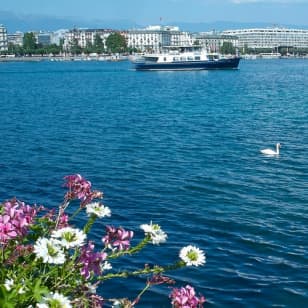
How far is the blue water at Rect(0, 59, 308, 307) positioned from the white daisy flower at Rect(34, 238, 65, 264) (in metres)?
7.32

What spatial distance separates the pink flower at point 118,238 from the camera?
406 cm

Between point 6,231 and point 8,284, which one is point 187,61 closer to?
point 6,231

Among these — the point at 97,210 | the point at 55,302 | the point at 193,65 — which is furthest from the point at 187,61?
the point at 55,302

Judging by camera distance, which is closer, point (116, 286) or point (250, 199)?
point (116, 286)

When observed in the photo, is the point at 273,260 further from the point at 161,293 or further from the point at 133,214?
the point at 133,214

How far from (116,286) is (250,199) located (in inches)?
293

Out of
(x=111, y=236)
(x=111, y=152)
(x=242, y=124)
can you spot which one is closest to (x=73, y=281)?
(x=111, y=236)

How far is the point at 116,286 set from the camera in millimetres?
11406

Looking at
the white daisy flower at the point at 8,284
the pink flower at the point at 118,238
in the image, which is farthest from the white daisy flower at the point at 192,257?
the white daisy flower at the point at 8,284

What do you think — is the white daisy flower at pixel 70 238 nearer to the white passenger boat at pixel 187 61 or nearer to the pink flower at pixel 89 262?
the pink flower at pixel 89 262

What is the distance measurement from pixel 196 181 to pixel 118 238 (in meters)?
16.4

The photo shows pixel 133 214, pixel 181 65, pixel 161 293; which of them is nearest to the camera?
pixel 161 293

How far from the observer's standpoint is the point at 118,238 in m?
4.10

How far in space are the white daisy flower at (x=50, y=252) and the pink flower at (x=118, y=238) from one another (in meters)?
0.66
